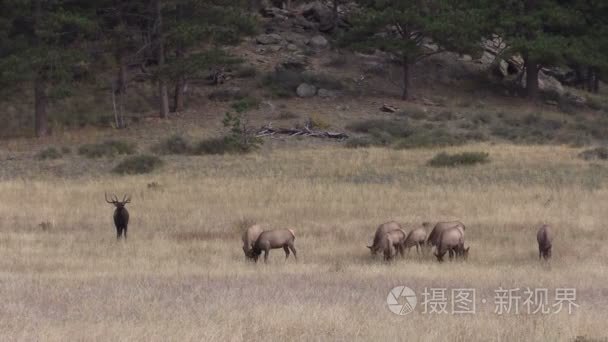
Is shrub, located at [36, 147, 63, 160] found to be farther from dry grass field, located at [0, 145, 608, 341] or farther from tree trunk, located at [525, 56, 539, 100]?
tree trunk, located at [525, 56, 539, 100]

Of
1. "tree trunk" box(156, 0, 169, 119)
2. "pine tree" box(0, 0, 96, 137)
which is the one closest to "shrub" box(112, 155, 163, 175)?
"pine tree" box(0, 0, 96, 137)

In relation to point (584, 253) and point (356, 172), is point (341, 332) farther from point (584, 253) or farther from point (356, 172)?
point (356, 172)

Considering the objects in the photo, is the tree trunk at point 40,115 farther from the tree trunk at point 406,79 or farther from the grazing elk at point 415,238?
the grazing elk at point 415,238

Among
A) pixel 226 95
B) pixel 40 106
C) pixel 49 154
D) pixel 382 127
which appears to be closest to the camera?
pixel 49 154

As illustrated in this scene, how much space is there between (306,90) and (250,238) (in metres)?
35.0

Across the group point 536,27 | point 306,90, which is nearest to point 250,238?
point 306,90

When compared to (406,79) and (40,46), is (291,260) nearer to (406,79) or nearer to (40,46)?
(40,46)

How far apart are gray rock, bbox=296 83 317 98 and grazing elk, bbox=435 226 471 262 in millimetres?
35326

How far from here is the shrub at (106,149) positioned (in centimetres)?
3666

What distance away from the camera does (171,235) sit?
18453 mm

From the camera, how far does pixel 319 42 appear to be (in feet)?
195

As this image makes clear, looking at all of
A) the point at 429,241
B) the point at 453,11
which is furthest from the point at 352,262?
the point at 453,11

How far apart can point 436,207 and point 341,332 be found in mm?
12306

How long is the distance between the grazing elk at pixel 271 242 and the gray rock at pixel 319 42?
44.3 metres
